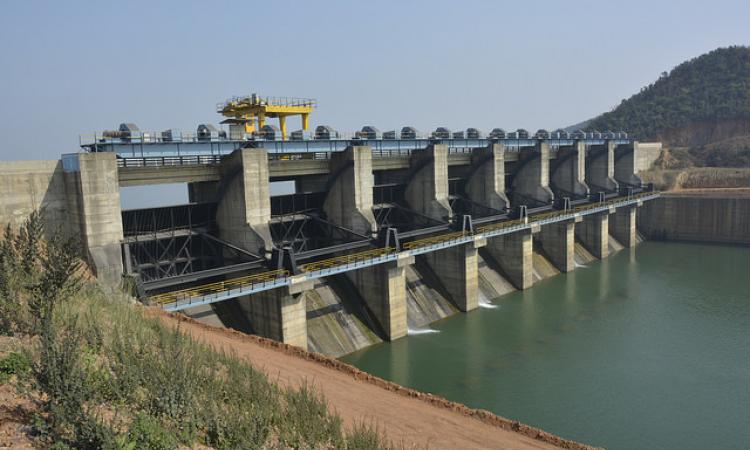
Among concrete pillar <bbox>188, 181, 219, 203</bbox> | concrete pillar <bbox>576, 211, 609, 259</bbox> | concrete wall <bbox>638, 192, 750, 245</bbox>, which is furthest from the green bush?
concrete wall <bbox>638, 192, 750, 245</bbox>

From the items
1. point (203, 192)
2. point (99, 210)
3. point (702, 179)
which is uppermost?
point (203, 192)

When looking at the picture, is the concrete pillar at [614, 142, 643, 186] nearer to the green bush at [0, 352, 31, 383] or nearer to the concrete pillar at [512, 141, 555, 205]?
the concrete pillar at [512, 141, 555, 205]

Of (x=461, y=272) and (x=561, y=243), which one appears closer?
(x=461, y=272)

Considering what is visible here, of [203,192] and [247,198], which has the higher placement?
[203,192]

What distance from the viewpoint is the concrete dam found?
22.1 m

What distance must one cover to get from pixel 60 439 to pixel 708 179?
268ft

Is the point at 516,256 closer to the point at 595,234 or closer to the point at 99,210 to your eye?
the point at 595,234

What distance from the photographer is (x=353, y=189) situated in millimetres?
31859

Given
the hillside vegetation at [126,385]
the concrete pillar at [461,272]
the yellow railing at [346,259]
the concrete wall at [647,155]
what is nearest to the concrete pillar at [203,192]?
the yellow railing at [346,259]

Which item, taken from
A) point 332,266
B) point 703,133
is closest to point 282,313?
point 332,266

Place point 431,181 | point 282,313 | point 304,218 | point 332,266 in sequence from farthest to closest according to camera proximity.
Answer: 1. point 431,181
2. point 304,218
3. point 332,266
4. point 282,313

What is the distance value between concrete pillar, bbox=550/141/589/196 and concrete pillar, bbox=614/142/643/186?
14.0 meters

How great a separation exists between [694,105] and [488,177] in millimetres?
82539

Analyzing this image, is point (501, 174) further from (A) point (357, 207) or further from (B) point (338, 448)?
(B) point (338, 448)
